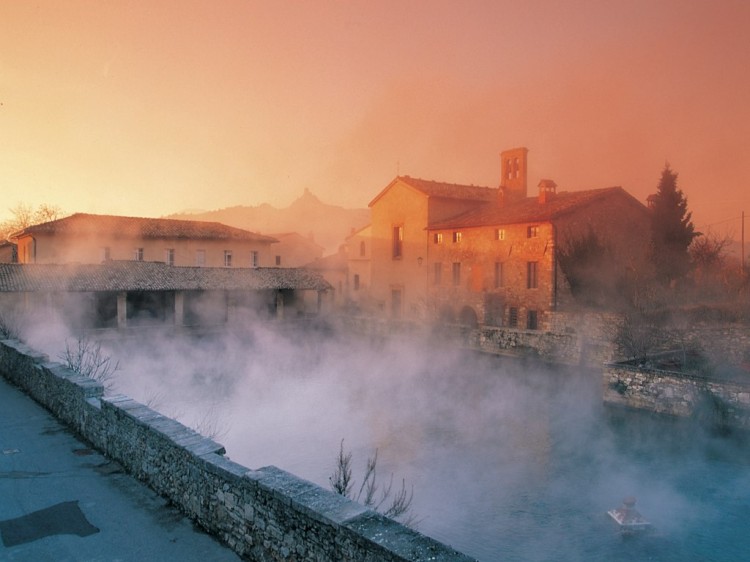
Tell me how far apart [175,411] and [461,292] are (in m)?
16.8

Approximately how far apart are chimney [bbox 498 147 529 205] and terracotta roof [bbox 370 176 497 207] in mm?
1422

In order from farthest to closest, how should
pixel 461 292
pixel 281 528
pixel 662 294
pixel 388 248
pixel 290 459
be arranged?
pixel 388 248 < pixel 461 292 < pixel 662 294 < pixel 290 459 < pixel 281 528

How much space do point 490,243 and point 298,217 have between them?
347 feet

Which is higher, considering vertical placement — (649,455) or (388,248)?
(388,248)

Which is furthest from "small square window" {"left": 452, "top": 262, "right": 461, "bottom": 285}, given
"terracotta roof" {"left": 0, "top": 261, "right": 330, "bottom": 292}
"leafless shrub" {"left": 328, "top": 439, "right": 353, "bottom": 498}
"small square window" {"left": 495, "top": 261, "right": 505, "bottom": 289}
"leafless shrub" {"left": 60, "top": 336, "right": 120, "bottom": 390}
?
"leafless shrub" {"left": 328, "top": 439, "right": 353, "bottom": 498}

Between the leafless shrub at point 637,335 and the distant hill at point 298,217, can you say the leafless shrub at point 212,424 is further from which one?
the distant hill at point 298,217

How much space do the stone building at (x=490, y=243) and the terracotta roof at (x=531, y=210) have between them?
6cm

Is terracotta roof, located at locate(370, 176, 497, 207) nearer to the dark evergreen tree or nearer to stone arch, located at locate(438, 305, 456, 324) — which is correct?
stone arch, located at locate(438, 305, 456, 324)

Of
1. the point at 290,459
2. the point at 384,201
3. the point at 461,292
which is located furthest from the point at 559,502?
the point at 384,201

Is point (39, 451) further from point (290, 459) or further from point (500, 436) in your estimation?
point (500, 436)

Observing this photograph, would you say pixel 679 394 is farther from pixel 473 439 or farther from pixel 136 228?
pixel 136 228

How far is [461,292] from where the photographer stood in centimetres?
2820

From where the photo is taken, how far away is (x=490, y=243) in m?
26.8

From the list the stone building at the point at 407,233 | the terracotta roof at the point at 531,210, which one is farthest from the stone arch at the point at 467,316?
the terracotta roof at the point at 531,210
